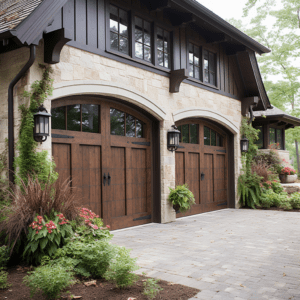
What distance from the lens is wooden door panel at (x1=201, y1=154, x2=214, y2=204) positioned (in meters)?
10.6

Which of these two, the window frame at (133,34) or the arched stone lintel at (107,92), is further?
the window frame at (133,34)

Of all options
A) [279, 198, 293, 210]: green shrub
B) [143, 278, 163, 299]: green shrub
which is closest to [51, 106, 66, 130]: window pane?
[143, 278, 163, 299]: green shrub

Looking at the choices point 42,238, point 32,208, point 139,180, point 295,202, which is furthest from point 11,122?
point 295,202

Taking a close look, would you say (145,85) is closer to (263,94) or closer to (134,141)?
(134,141)

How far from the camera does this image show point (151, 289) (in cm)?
345

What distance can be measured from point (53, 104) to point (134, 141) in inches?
95.4

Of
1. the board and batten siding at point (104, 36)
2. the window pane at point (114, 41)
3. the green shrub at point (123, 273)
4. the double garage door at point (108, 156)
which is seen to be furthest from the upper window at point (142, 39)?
the green shrub at point (123, 273)

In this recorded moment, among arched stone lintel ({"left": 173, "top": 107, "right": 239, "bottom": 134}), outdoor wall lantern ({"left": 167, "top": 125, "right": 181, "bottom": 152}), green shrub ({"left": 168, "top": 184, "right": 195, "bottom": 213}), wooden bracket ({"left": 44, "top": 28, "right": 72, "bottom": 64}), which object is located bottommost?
green shrub ({"left": 168, "top": 184, "right": 195, "bottom": 213})

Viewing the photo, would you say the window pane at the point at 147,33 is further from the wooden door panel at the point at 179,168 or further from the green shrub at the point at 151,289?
the green shrub at the point at 151,289

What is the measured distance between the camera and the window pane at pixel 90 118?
686 cm

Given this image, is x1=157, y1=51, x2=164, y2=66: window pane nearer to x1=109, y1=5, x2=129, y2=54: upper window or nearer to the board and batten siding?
the board and batten siding

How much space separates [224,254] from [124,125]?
382 cm

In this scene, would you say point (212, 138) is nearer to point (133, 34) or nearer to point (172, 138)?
point (172, 138)

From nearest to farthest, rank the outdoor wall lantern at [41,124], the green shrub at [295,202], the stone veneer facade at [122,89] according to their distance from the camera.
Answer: the outdoor wall lantern at [41,124]
the stone veneer facade at [122,89]
the green shrub at [295,202]
